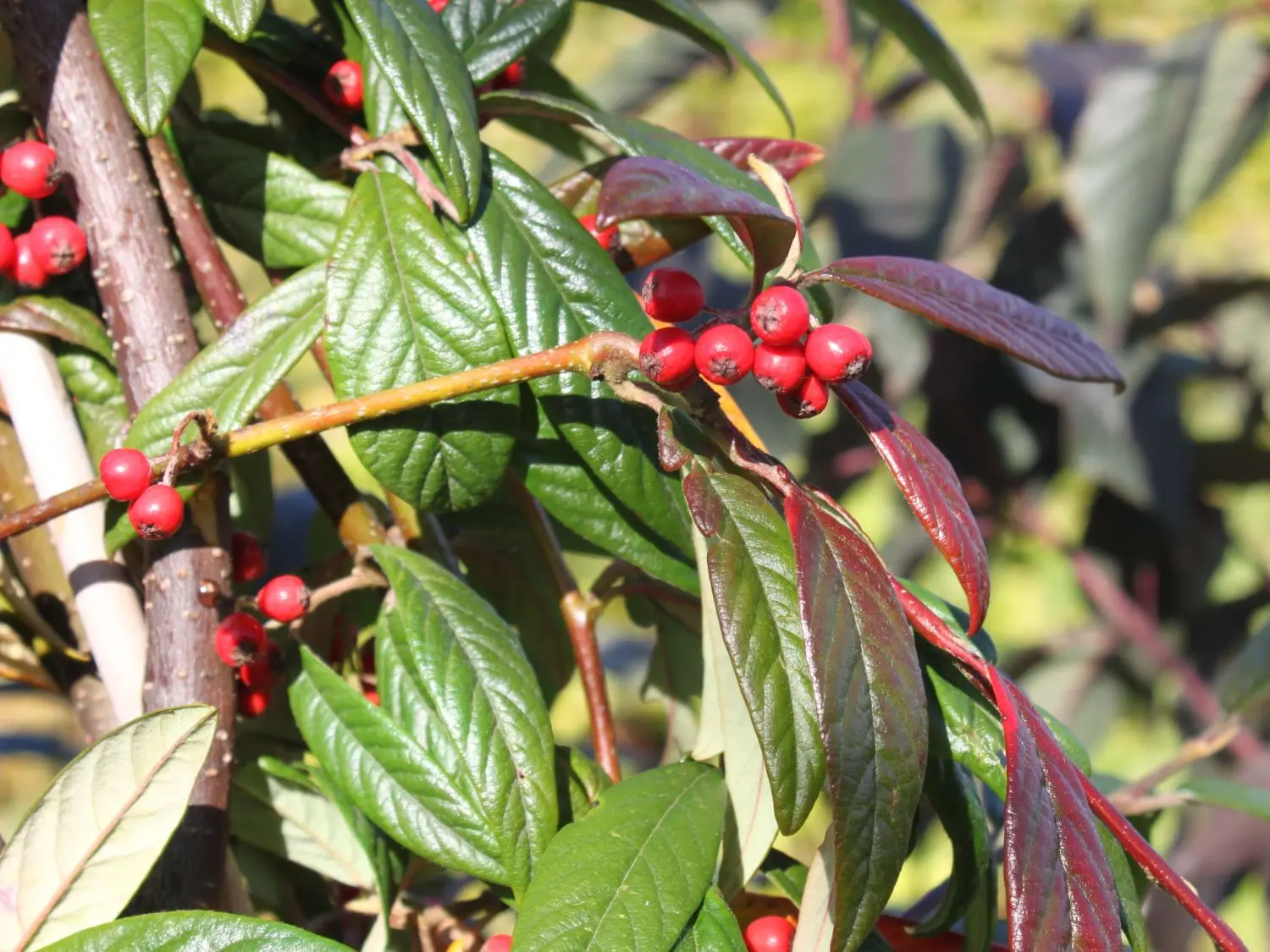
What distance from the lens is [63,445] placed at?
54 centimetres

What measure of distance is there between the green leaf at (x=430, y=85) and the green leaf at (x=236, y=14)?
38 millimetres

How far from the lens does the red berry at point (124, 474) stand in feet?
1.44

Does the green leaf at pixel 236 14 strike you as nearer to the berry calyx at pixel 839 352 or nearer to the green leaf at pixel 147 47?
the green leaf at pixel 147 47

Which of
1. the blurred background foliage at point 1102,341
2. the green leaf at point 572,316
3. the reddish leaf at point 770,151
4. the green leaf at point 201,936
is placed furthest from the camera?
the blurred background foliage at point 1102,341

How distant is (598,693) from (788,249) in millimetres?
247

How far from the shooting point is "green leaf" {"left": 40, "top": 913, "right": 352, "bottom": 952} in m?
0.38

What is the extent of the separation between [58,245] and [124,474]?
15 cm

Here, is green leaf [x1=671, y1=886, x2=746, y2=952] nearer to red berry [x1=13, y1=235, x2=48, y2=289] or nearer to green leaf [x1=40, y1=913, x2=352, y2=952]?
green leaf [x1=40, y1=913, x2=352, y2=952]

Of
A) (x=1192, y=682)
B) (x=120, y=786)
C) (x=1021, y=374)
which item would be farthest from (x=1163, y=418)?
(x=120, y=786)

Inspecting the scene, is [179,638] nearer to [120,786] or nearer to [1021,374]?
[120,786]

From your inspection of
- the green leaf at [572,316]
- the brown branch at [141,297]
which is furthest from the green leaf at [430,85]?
the brown branch at [141,297]

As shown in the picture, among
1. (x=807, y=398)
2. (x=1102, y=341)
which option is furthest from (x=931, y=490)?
(x=1102, y=341)

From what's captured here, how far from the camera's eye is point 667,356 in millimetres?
404

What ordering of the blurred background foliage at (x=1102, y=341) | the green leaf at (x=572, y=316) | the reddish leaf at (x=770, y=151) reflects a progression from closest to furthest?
the green leaf at (x=572, y=316)
the reddish leaf at (x=770, y=151)
the blurred background foliage at (x=1102, y=341)
